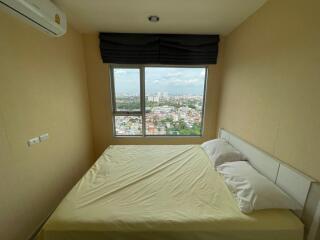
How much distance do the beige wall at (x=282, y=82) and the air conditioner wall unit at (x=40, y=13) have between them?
216cm

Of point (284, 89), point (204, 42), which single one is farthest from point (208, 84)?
point (284, 89)

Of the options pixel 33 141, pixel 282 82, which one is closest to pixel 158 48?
pixel 282 82

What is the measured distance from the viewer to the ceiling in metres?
1.66

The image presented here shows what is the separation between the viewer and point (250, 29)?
1.89 metres

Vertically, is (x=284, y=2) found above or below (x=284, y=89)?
above

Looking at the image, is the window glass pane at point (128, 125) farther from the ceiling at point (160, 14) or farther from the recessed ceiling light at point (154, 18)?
the recessed ceiling light at point (154, 18)

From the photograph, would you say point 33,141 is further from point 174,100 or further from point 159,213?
point 174,100

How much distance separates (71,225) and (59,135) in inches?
50.0

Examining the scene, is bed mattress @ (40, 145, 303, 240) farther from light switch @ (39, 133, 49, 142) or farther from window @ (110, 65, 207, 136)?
window @ (110, 65, 207, 136)

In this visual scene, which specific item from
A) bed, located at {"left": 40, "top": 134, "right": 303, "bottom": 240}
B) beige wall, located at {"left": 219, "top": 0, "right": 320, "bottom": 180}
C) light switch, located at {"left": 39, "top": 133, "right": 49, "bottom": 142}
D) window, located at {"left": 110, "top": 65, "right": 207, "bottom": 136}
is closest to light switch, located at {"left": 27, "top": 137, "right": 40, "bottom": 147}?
light switch, located at {"left": 39, "top": 133, "right": 49, "bottom": 142}

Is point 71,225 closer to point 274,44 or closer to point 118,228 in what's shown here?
point 118,228

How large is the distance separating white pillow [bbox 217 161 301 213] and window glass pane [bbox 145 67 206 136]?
5.84 feet

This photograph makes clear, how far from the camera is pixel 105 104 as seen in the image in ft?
9.33

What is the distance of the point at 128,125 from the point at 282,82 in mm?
2418
